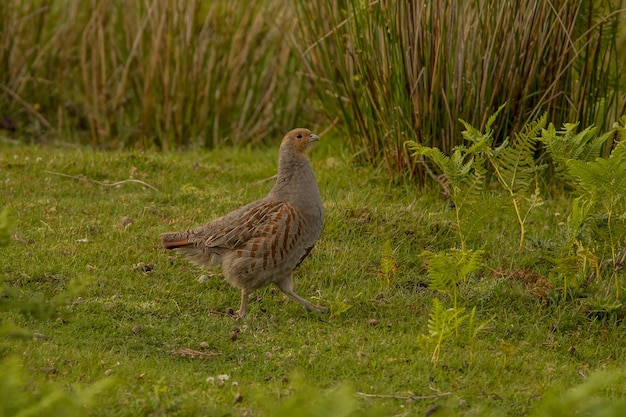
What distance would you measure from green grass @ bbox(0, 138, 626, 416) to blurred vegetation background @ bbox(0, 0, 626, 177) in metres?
0.87

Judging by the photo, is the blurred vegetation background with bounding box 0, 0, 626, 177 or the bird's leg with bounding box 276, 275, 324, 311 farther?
the blurred vegetation background with bounding box 0, 0, 626, 177

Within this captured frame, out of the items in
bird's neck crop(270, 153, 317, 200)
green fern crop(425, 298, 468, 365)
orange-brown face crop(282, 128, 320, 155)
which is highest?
orange-brown face crop(282, 128, 320, 155)

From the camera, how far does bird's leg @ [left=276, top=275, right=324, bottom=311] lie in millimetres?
6637

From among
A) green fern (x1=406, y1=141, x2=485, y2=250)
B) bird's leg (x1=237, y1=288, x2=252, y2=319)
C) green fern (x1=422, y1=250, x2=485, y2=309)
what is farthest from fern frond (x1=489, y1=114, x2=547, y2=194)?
bird's leg (x1=237, y1=288, x2=252, y2=319)

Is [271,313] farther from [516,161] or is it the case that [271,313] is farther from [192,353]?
[516,161]

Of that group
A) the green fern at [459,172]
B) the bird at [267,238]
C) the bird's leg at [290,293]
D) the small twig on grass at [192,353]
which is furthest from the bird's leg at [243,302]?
the green fern at [459,172]

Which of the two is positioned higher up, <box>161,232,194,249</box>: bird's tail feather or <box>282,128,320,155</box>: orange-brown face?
<box>282,128,320,155</box>: orange-brown face

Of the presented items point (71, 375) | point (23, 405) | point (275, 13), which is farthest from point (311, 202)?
point (275, 13)

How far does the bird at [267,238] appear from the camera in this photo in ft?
21.2

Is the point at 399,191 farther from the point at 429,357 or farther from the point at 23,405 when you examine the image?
the point at 23,405

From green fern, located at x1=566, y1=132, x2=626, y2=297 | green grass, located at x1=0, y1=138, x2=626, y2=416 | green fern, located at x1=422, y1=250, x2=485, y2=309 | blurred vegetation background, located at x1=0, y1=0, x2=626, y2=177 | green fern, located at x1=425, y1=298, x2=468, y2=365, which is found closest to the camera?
green grass, located at x1=0, y1=138, x2=626, y2=416

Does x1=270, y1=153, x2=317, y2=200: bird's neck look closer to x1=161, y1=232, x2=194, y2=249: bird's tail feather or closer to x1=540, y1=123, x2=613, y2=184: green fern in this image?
x1=161, y1=232, x2=194, y2=249: bird's tail feather

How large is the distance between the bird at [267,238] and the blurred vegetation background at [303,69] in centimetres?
214

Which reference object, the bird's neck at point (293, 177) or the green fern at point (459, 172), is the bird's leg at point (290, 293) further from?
the green fern at point (459, 172)
